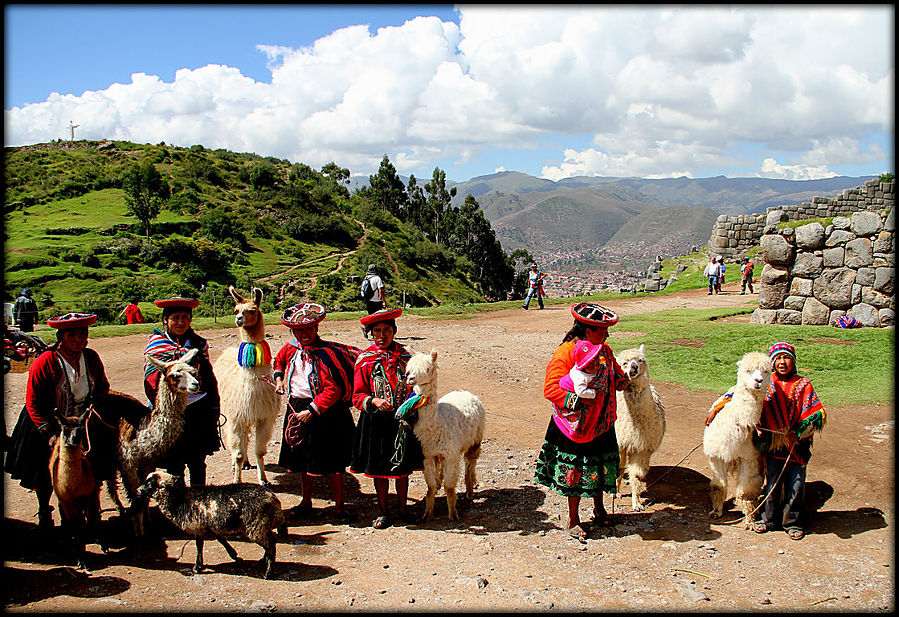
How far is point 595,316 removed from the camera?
516cm

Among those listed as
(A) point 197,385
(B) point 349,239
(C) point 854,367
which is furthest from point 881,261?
(B) point 349,239

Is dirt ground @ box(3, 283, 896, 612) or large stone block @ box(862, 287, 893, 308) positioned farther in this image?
large stone block @ box(862, 287, 893, 308)

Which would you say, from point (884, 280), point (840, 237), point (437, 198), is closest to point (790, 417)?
point (884, 280)

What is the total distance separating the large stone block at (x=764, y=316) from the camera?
15.4 meters

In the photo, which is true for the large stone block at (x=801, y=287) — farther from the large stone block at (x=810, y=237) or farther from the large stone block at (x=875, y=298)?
the large stone block at (x=875, y=298)

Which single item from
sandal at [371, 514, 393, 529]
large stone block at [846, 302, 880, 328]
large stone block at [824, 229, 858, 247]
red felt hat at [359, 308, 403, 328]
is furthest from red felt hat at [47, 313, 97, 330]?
large stone block at [824, 229, 858, 247]

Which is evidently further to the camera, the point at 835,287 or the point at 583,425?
the point at 835,287

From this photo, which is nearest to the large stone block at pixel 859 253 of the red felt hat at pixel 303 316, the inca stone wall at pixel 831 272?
the inca stone wall at pixel 831 272

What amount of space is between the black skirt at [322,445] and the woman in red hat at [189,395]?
0.68 m

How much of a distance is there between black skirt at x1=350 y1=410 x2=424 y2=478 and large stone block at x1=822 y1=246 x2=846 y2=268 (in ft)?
44.2

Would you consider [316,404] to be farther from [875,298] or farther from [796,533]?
[875,298]

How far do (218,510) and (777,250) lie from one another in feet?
48.8

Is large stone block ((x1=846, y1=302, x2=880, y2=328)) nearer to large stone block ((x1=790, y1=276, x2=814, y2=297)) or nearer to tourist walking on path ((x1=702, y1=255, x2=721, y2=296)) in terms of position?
large stone block ((x1=790, y1=276, x2=814, y2=297))

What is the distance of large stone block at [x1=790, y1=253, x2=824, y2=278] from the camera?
14852 mm
